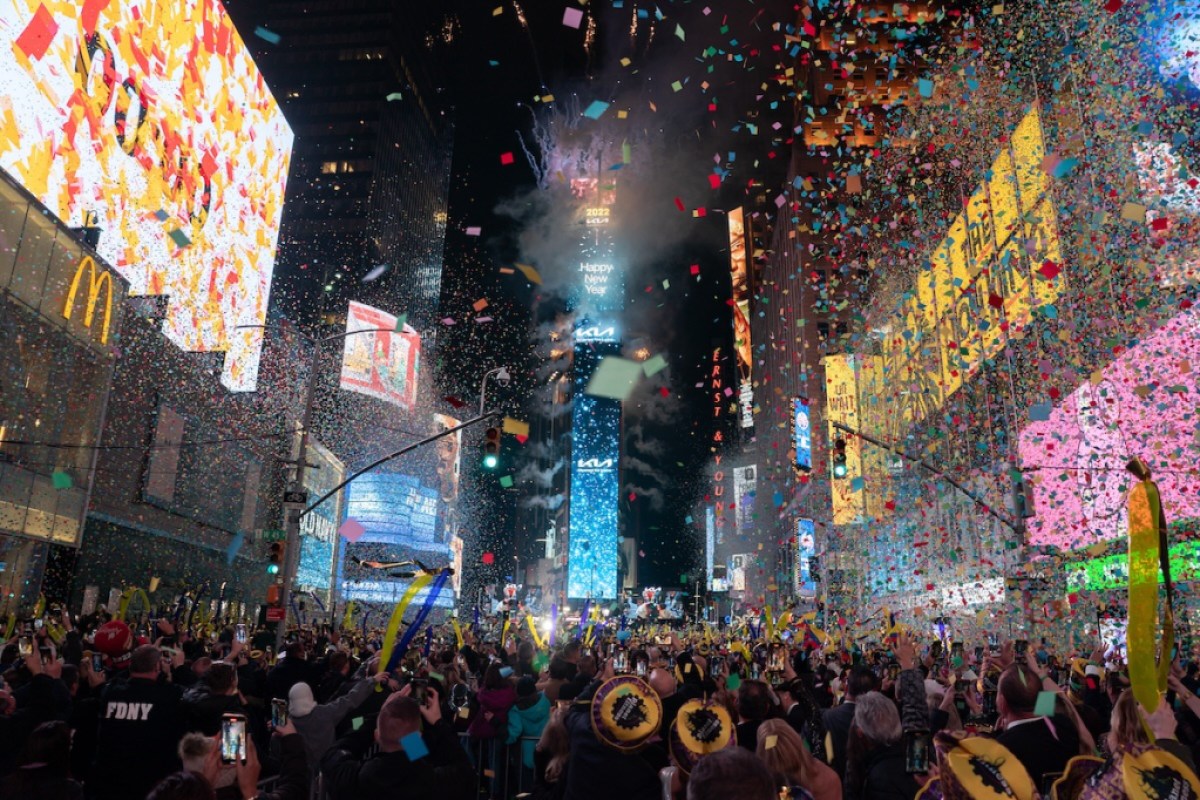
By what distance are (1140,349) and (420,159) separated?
4688 inches

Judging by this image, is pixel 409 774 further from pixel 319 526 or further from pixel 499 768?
pixel 319 526

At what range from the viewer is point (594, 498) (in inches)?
7151

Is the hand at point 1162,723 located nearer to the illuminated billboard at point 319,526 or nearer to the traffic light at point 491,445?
the traffic light at point 491,445

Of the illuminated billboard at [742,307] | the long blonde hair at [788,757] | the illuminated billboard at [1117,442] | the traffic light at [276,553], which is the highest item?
the illuminated billboard at [742,307]

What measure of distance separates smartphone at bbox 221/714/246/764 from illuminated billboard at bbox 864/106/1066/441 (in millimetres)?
29190

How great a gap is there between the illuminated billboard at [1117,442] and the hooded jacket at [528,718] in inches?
536

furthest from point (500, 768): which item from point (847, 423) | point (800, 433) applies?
point (847, 423)

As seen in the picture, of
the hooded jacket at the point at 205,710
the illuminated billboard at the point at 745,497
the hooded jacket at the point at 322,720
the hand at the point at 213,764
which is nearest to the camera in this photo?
the hand at the point at 213,764

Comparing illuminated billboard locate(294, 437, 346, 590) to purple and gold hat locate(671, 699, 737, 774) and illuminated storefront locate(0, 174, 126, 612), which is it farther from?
purple and gold hat locate(671, 699, 737, 774)

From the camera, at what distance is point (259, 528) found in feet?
167

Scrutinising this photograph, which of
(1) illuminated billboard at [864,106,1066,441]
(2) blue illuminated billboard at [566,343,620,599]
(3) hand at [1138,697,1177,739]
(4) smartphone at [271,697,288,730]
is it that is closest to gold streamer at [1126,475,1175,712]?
(3) hand at [1138,697,1177,739]

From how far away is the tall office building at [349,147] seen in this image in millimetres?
104188

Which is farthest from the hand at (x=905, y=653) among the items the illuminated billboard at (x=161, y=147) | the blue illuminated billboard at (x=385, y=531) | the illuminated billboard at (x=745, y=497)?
the illuminated billboard at (x=745, y=497)

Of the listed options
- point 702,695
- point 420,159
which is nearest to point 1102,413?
point 702,695
